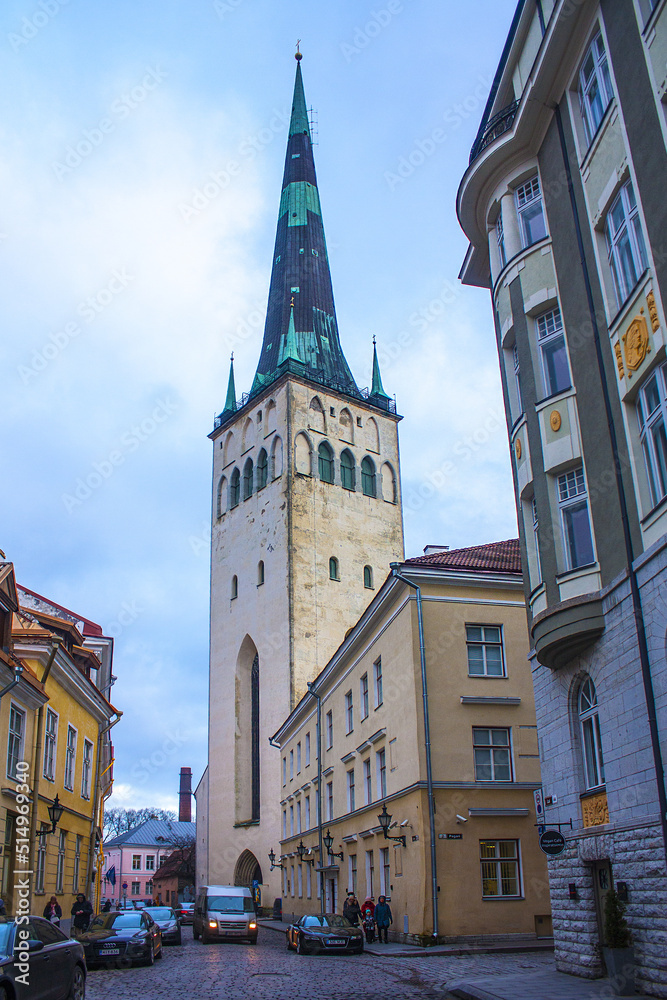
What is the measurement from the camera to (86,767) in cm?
2947

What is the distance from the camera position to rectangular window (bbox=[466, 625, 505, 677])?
24688 mm

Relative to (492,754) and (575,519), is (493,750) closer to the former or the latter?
(492,754)

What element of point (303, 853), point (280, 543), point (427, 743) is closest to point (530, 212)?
point (427, 743)

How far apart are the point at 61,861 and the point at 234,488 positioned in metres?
39.6

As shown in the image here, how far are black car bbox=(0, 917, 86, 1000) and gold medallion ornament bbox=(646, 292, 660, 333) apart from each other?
425 inches

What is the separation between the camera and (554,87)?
53.6ft

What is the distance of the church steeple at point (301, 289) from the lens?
6469 centimetres

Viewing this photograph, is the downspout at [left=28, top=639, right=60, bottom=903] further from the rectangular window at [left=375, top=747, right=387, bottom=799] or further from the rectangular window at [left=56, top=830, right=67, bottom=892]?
the rectangular window at [left=375, top=747, right=387, bottom=799]

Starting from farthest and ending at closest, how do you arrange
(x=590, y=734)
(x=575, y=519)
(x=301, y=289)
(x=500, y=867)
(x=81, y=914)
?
1. (x=301, y=289)
2. (x=81, y=914)
3. (x=500, y=867)
4. (x=575, y=519)
5. (x=590, y=734)

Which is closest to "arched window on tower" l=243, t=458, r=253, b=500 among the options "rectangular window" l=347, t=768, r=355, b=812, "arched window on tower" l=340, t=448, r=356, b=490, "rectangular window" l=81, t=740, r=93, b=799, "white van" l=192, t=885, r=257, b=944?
"arched window on tower" l=340, t=448, r=356, b=490

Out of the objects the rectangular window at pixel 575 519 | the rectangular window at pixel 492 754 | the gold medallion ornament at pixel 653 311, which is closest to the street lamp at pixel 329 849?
the rectangular window at pixel 492 754

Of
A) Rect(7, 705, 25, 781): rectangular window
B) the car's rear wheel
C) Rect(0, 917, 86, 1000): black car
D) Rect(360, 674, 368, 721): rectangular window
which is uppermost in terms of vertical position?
Rect(360, 674, 368, 721): rectangular window

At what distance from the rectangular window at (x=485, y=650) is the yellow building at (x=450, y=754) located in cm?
3

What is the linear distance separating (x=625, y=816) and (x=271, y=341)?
5787 cm
